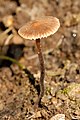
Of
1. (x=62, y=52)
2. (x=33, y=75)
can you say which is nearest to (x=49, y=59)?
(x=62, y=52)

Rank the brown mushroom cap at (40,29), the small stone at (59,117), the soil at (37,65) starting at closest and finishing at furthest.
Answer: the brown mushroom cap at (40,29) < the small stone at (59,117) < the soil at (37,65)

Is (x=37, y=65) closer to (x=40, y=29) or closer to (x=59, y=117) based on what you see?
(x=59, y=117)

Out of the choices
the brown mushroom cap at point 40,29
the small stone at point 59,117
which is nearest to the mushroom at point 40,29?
the brown mushroom cap at point 40,29

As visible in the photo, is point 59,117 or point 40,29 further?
point 59,117

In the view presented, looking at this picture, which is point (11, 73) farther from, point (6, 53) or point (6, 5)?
point (6, 5)

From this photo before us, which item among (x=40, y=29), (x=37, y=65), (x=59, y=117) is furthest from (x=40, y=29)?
(x=37, y=65)

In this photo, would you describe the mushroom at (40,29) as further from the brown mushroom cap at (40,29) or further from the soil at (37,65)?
the soil at (37,65)
